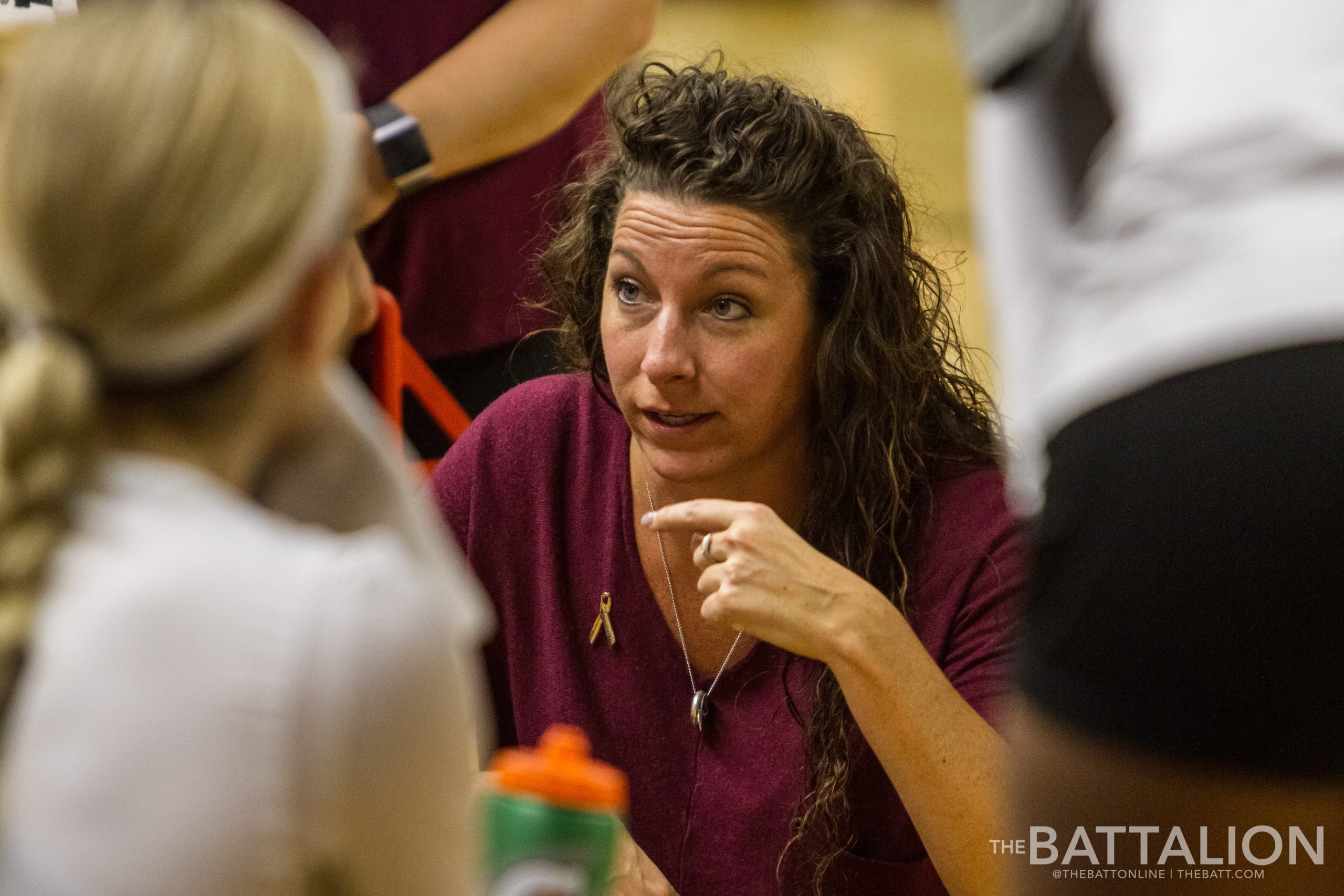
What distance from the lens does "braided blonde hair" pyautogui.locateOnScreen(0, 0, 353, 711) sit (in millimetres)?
762

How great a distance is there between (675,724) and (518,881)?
2.81ft

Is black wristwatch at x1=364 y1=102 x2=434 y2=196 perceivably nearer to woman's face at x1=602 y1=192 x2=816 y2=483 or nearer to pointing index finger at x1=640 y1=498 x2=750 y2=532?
woman's face at x1=602 y1=192 x2=816 y2=483

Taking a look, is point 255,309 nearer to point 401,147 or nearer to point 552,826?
point 552,826

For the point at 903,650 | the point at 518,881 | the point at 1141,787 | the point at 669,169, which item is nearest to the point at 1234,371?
the point at 1141,787

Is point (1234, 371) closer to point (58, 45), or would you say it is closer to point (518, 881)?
point (518, 881)

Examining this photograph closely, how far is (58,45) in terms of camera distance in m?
0.80

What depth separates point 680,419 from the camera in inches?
66.9

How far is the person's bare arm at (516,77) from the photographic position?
176 centimetres

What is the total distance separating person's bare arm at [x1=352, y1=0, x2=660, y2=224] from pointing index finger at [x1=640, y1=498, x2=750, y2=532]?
49 centimetres

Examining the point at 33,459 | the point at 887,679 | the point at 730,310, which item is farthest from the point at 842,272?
the point at 33,459

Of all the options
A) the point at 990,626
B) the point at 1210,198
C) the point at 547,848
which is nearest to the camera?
the point at 1210,198

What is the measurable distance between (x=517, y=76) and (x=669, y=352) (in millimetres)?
397

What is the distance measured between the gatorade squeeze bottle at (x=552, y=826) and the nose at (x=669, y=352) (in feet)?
2.73

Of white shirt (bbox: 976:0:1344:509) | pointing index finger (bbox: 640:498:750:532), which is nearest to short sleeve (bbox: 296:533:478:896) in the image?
white shirt (bbox: 976:0:1344:509)
